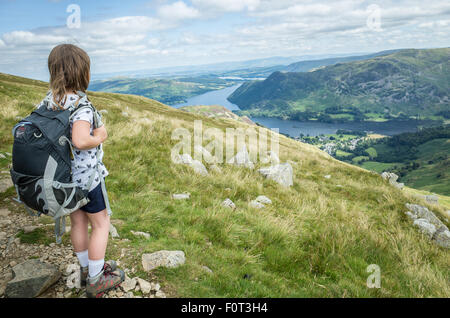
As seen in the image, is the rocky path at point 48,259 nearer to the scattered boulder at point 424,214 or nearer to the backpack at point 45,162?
the backpack at point 45,162

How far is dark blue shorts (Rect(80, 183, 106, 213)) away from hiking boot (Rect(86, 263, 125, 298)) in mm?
840

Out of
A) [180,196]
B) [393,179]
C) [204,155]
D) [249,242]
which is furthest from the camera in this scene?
[393,179]

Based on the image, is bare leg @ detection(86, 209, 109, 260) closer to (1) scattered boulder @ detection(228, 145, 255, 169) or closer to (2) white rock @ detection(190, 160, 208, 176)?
(2) white rock @ detection(190, 160, 208, 176)

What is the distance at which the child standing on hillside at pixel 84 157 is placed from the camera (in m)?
2.71

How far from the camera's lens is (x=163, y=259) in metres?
3.85

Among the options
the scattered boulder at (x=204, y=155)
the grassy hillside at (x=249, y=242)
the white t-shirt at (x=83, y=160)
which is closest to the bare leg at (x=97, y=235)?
the white t-shirt at (x=83, y=160)

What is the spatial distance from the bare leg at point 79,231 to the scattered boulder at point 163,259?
0.96 m

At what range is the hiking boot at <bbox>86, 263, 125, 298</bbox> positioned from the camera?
3059mm

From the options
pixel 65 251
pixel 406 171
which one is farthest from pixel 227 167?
pixel 406 171

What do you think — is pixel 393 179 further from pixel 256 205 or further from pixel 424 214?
pixel 256 205

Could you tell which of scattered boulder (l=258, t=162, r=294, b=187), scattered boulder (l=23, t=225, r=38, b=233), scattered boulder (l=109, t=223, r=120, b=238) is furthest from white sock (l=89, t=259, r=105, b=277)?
scattered boulder (l=258, t=162, r=294, b=187)

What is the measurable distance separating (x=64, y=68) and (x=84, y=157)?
1.00 m

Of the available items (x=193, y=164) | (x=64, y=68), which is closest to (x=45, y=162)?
(x=64, y=68)
